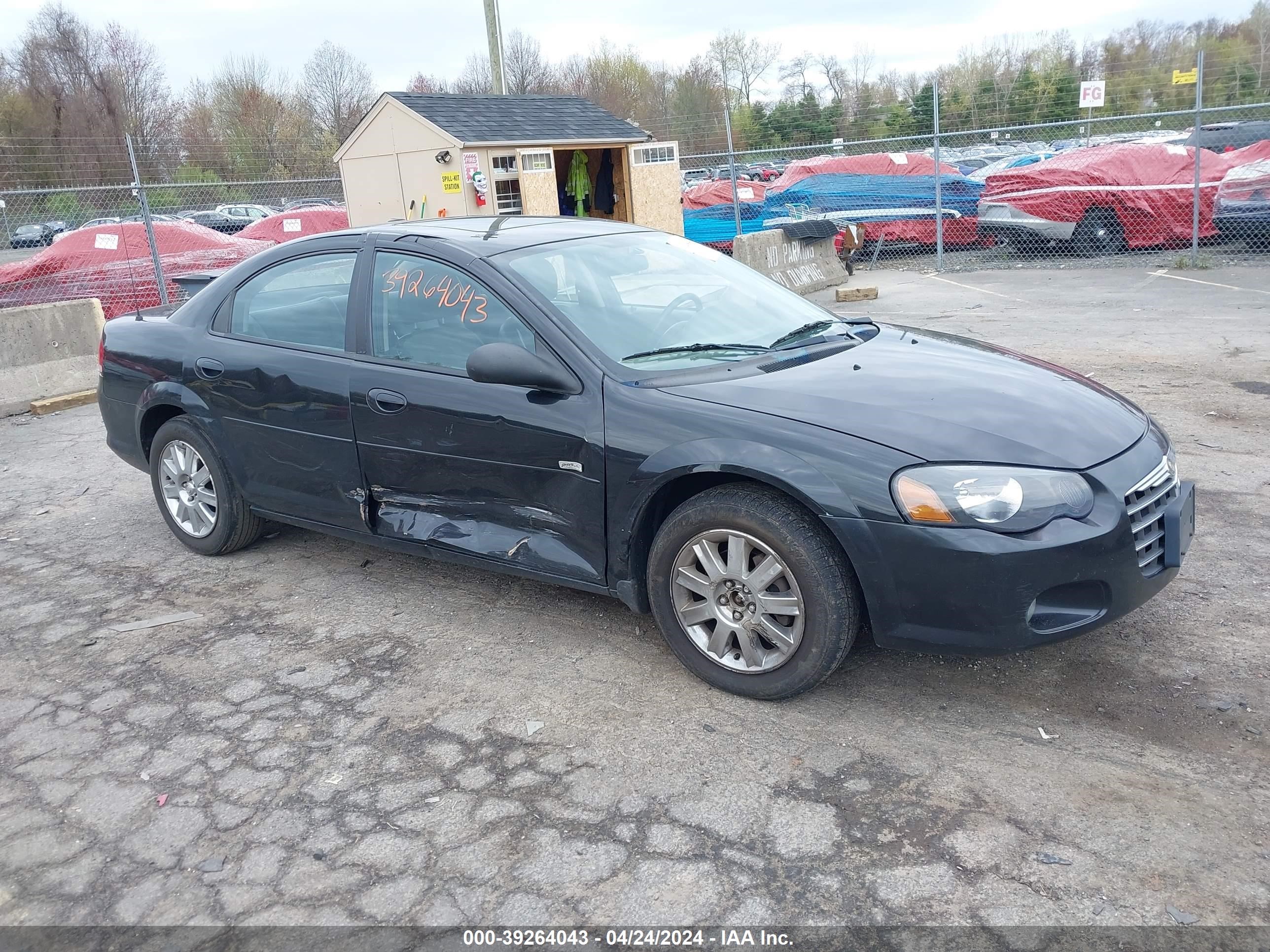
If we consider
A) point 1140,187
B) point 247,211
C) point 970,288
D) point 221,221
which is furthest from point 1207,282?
point 247,211

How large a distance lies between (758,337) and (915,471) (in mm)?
1207

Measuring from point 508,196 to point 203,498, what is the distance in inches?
352

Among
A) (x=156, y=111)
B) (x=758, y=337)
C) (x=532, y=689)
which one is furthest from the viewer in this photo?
(x=156, y=111)

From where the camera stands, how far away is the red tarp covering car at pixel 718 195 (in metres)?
18.4

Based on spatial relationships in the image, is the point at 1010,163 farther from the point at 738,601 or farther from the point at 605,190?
the point at 738,601

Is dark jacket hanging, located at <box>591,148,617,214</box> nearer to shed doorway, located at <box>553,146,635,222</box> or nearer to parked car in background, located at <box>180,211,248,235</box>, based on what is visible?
shed doorway, located at <box>553,146,635,222</box>

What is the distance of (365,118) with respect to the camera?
44.7 ft

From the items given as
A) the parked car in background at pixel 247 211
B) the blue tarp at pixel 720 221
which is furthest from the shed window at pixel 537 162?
the parked car in background at pixel 247 211

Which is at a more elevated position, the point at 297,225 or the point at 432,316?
the point at 297,225

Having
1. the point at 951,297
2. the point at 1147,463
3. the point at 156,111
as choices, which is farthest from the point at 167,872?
the point at 156,111

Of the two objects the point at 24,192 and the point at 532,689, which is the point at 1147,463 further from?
the point at 24,192

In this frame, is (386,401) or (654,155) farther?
(654,155)

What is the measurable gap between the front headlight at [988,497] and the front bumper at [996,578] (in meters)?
0.03

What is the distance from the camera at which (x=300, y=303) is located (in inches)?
186
